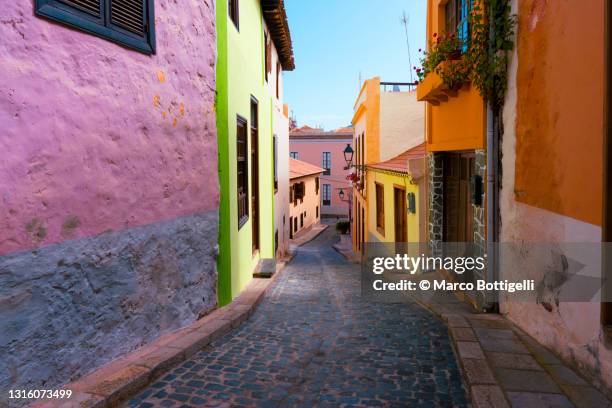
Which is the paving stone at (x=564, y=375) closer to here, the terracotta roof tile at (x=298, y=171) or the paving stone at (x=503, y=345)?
the paving stone at (x=503, y=345)

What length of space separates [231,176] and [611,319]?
4.71 m

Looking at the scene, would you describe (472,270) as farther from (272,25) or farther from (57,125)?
(272,25)

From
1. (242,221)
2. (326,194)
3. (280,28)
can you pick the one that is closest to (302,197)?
(326,194)

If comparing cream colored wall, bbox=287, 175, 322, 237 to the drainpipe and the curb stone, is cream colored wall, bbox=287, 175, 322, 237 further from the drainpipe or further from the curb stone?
the curb stone

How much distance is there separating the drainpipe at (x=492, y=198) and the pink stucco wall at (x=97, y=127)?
317 cm

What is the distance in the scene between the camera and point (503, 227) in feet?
19.2

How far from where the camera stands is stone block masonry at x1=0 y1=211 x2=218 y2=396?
3246mm

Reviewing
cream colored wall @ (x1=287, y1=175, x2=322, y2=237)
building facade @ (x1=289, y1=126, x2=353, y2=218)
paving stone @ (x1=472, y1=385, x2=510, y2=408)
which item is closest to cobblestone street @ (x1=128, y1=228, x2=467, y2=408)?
paving stone @ (x1=472, y1=385, x2=510, y2=408)

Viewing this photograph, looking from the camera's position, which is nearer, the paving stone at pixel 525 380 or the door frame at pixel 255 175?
the paving stone at pixel 525 380

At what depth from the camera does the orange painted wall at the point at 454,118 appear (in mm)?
6266

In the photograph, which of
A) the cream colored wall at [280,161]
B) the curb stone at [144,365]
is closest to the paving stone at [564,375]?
the curb stone at [144,365]

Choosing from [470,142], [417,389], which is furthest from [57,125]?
[470,142]

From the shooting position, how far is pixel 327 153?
141ft

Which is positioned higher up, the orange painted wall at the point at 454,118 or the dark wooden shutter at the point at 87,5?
the dark wooden shutter at the point at 87,5
